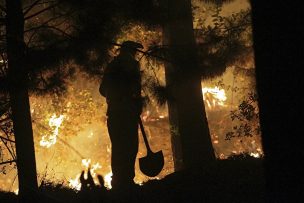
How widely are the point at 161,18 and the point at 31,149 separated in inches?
111

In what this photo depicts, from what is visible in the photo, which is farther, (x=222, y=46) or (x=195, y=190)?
(x=222, y=46)

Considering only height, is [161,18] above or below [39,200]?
above

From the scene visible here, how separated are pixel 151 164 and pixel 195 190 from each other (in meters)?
1.27

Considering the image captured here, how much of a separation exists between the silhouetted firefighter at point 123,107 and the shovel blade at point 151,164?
0.45m

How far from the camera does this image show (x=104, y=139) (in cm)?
2897

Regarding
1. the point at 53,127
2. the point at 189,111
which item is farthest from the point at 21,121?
the point at 53,127

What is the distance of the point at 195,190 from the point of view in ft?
21.0

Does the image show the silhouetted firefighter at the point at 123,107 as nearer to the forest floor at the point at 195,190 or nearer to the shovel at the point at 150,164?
the shovel at the point at 150,164

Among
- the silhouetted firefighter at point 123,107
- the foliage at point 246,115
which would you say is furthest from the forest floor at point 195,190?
the foliage at point 246,115

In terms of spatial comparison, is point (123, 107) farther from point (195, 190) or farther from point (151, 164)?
point (195, 190)

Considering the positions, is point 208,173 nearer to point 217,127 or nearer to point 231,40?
point 231,40

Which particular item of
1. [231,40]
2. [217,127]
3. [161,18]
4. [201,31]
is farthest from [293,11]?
[217,127]

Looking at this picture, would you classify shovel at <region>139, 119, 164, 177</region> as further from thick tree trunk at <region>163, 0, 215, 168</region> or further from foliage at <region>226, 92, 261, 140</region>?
foliage at <region>226, 92, 261, 140</region>

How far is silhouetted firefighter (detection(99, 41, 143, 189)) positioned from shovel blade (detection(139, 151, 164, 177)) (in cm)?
45
